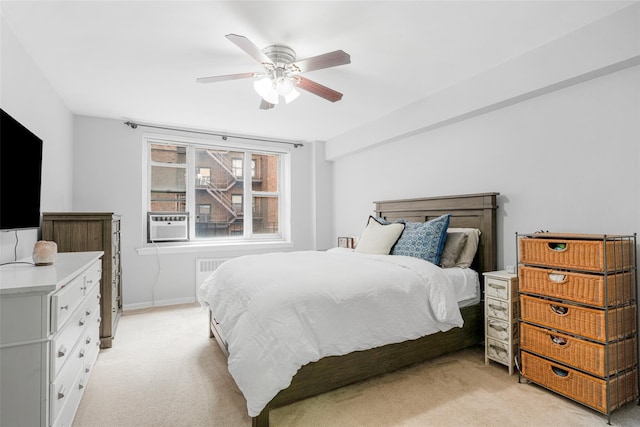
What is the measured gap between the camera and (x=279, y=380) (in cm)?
161

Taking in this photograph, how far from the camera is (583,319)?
1.88 meters

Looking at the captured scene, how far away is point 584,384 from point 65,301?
112 inches

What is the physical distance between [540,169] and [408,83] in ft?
4.42

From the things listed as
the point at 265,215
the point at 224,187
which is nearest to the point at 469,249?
the point at 265,215

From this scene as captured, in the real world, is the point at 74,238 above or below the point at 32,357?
above

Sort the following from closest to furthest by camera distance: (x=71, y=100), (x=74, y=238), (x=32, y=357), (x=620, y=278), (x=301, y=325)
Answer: (x=32, y=357)
(x=301, y=325)
(x=620, y=278)
(x=74, y=238)
(x=71, y=100)

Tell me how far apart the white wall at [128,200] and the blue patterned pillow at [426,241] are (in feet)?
9.06

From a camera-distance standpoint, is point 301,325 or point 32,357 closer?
point 32,357

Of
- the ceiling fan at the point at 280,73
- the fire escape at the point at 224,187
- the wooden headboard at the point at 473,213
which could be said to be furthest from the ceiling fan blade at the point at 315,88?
the fire escape at the point at 224,187

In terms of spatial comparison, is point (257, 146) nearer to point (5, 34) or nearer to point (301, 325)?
point (5, 34)

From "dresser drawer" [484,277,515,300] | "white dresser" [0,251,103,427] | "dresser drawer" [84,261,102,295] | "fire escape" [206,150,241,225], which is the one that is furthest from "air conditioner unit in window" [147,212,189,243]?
"dresser drawer" [484,277,515,300]

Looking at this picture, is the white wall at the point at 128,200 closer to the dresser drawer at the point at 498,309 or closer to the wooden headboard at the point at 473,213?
the wooden headboard at the point at 473,213

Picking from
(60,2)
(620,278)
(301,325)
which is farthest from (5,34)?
(620,278)

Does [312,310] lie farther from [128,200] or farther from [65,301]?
[128,200]
